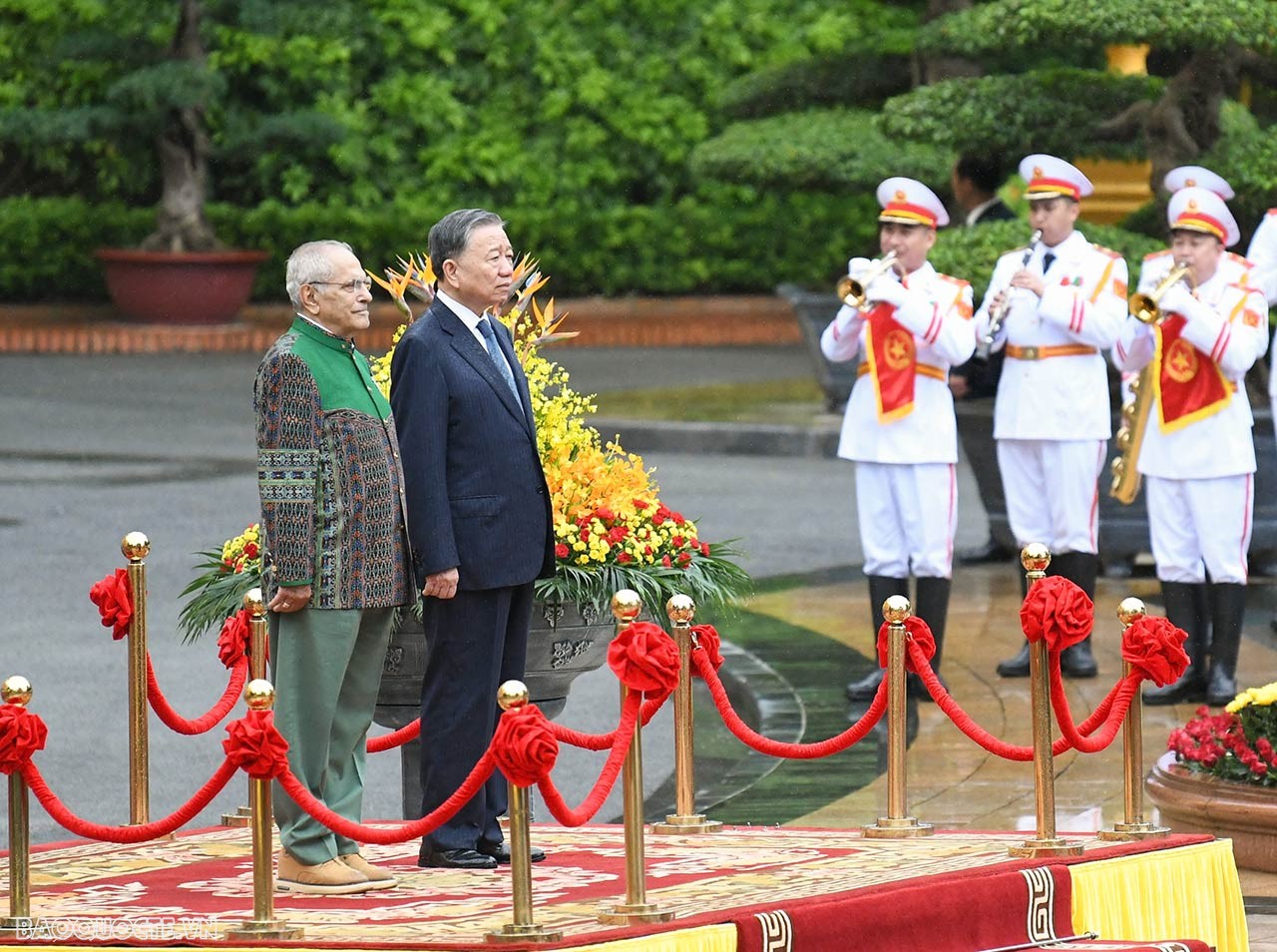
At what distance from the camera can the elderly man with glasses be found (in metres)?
5.62

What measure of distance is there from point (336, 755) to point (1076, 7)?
23.4ft

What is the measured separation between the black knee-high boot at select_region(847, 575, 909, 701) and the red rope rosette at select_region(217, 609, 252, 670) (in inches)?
121

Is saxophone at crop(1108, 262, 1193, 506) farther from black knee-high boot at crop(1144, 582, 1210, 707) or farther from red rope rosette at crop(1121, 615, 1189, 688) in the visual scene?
red rope rosette at crop(1121, 615, 1189, 688)

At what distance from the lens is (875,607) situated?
948cm

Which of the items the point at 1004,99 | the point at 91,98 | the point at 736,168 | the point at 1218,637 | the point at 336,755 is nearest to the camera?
the point at 336,755

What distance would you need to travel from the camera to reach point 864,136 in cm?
1645

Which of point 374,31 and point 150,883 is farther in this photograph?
point 374,31

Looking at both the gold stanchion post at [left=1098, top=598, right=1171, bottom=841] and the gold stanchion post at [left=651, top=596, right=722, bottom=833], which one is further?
the gold stanchion post at [left=651, top=596, right=722, bottom=833]

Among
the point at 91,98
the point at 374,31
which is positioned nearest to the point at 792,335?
the point at 374,31

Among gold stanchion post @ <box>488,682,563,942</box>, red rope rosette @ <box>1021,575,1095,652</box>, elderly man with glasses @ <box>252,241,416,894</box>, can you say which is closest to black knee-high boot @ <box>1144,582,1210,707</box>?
red rope rosette @ <box>1021,575,1095,652</box>

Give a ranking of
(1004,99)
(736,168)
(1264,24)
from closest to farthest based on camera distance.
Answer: (1264,24) < (1004,99) < (736,168)

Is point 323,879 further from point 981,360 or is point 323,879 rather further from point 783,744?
point 981,360

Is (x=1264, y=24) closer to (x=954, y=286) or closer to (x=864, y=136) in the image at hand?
(x=954, y=286)

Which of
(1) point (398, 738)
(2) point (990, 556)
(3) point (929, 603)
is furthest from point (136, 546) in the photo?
(2) point (990, 556)
